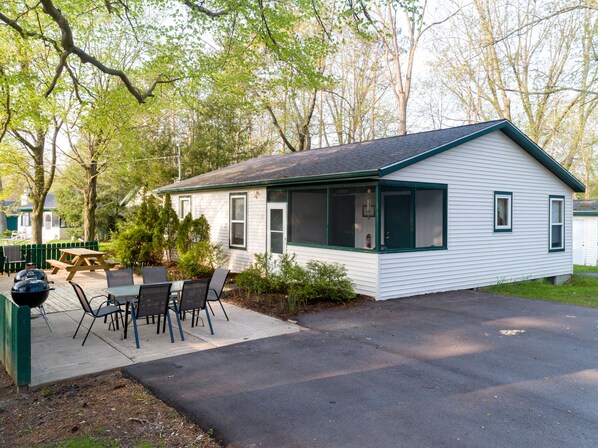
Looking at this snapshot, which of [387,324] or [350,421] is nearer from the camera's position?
[350,421]

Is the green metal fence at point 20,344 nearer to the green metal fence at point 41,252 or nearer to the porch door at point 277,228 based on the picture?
the porch door at point 277,228

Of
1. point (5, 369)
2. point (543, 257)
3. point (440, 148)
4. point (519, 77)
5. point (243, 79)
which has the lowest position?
point (5, 369)

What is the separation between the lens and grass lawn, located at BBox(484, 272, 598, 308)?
1012 centimetres

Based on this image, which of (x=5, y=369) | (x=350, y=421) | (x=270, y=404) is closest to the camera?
(x=350, y=421)

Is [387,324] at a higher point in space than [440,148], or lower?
lower

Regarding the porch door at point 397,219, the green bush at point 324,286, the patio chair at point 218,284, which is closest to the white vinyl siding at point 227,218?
the green bush at point 324,286

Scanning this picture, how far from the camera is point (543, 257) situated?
13.2 metres

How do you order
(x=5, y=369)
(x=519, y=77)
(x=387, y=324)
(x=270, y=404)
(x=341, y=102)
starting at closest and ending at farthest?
(x=270, y=404) < (x=5, y=369) < (x=387, y=324) < (x=519, y=77) < (x=341, y=102)

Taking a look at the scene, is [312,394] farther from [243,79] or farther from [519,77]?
[519,77]

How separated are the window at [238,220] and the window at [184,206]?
9.92ft

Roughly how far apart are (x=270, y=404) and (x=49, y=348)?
376cm

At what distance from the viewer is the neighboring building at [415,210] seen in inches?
380

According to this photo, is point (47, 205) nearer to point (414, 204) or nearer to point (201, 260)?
point (201, 260)

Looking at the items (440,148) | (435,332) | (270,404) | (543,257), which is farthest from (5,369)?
(543,257)
